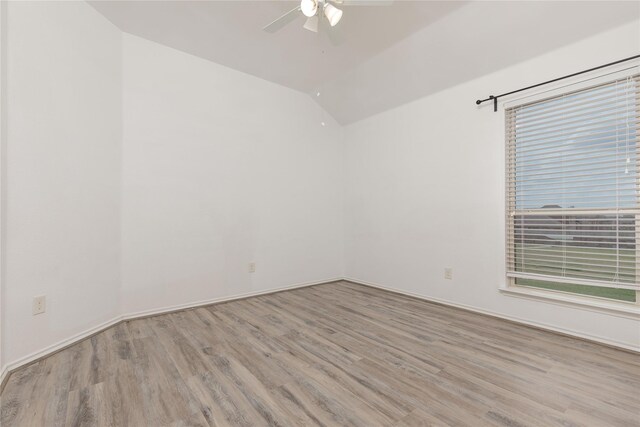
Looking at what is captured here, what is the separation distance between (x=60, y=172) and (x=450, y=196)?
11.2ft

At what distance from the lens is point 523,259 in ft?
8.62

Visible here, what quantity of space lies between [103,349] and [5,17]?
2220mm

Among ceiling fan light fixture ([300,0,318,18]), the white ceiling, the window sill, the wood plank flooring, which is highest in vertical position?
the white ceiling

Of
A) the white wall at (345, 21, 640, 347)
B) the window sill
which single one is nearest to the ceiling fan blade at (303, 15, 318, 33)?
the white wall at (345, 21, 640, 347)

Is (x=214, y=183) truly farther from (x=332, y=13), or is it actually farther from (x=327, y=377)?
(x=327, y=377)

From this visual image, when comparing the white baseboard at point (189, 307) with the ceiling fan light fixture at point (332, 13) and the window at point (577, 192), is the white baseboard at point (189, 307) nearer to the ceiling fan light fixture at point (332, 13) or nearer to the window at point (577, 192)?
the window at point (577, 192)

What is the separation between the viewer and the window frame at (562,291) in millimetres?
2045

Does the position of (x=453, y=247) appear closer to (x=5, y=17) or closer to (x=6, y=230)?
(x=6, y=230)

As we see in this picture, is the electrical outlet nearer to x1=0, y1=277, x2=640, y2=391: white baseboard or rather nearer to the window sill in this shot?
x1=0, y1=277, x2=640, y2=391: white baseboard

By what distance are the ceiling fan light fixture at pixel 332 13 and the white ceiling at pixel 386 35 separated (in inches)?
6.2


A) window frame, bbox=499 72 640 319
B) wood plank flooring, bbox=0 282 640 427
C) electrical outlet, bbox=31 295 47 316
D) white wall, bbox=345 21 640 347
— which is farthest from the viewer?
white wall, bbox=345 21 640 347

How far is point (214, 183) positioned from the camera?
319 cm

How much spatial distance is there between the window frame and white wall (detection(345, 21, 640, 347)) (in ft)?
0.15

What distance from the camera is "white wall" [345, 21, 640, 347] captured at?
2299 millimetres
